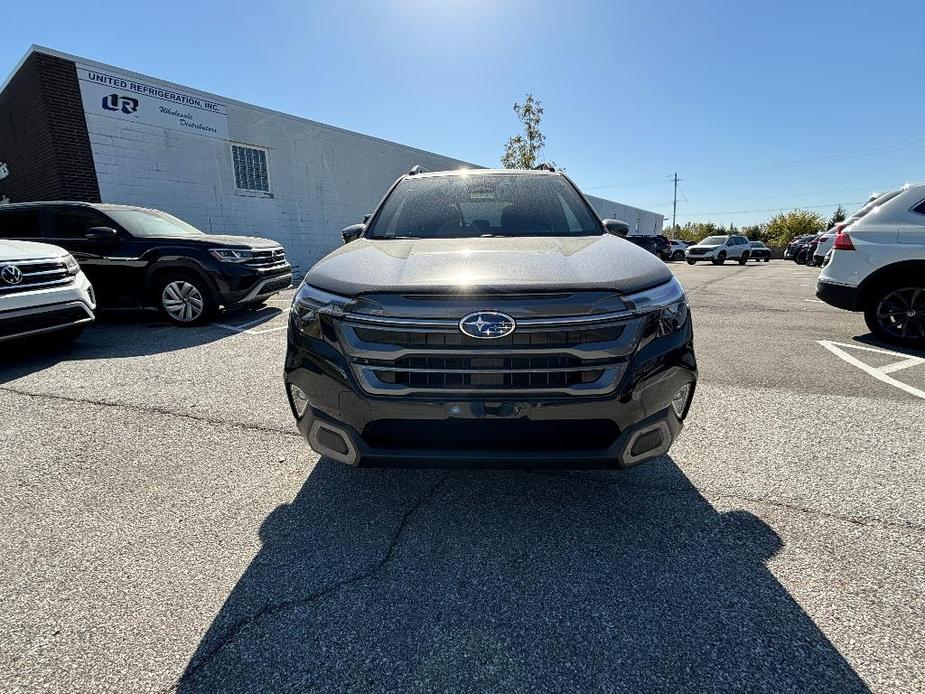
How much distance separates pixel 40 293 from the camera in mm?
4777

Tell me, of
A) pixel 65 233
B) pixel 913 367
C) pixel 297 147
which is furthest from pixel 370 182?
pixel 913 367

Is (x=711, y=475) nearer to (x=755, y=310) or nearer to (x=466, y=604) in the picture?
(x=466, y=604)

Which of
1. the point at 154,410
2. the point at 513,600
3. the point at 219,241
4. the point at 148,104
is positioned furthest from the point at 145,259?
the point at 513,600

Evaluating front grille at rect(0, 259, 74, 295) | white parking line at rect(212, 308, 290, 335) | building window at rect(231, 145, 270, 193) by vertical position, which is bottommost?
white parking line at rect(212, 308, 290, 335)

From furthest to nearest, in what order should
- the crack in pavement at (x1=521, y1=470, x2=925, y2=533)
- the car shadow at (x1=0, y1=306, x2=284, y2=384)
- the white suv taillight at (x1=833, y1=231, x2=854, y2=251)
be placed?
the white suv taillight at (x1=833, y1=231, x2=854, y2=251) < the car shadow at (x1=0, y1=306, x2=284, y2=384) < the crack in pavement at (x1=521, y1=470, x2=925, y2=533)

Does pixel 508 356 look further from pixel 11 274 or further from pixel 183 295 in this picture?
pixel 183 295

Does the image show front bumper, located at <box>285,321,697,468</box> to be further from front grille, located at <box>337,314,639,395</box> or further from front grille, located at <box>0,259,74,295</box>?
front grille, located at <box>0,259,74,295</box>

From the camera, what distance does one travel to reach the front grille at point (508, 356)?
181cm

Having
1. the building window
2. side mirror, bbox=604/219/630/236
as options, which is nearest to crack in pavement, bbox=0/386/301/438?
side mirror, bbox=604/219/630/236

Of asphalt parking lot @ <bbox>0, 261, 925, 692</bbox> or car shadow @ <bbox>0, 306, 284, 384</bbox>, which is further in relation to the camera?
car shadow @ <bbox>0, 306, 284, 384</bbox>

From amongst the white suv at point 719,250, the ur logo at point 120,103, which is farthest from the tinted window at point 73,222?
the white suv at point 719,250

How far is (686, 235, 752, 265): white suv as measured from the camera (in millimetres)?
25547

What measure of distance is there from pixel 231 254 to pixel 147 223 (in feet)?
5.24

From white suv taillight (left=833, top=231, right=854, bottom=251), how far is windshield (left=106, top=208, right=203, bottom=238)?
351 inches
